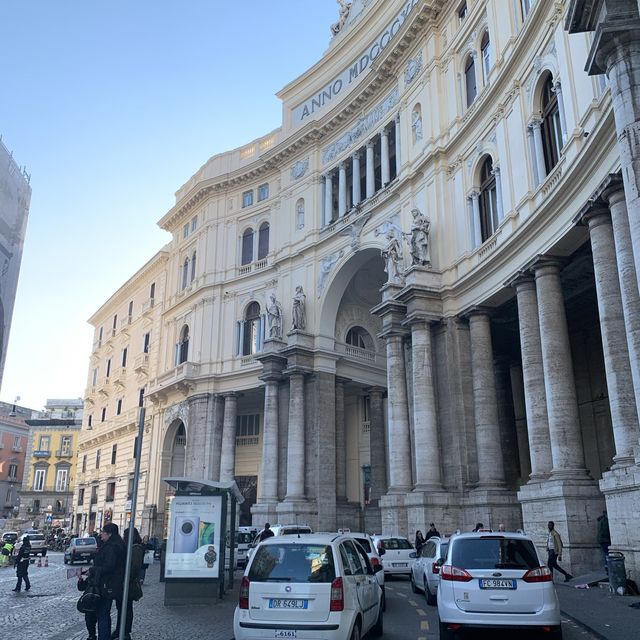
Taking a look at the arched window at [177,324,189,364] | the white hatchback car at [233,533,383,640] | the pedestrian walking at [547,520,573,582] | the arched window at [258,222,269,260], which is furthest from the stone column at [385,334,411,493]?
the arched window at [177,324,189,364]

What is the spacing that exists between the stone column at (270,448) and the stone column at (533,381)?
54.9 ft

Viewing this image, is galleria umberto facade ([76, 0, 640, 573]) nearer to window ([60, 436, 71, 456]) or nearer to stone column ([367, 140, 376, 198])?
stone column ([367, 140, 376, 198])

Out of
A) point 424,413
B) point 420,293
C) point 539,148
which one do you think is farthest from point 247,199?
point 539,148

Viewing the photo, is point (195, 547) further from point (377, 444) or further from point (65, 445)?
point (65, 445)

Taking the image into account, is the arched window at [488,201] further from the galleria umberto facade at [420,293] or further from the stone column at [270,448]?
the stone column at [270,448]

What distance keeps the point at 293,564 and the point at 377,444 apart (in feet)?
87.5

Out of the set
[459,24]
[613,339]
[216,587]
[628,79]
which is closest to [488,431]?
[613,339]

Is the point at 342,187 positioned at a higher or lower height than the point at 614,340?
higher

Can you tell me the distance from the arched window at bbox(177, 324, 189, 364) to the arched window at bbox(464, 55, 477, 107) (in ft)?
79.8

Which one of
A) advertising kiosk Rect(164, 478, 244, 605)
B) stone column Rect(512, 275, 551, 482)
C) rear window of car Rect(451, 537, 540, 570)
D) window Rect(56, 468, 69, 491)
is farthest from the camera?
window Rect(56, 468, 69, 491)

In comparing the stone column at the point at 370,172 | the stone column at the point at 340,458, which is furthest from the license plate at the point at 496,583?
the stone column at the point at 370,172

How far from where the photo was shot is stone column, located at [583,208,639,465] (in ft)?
52.0

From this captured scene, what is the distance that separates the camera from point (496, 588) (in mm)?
9422

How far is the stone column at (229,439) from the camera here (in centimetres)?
3844
